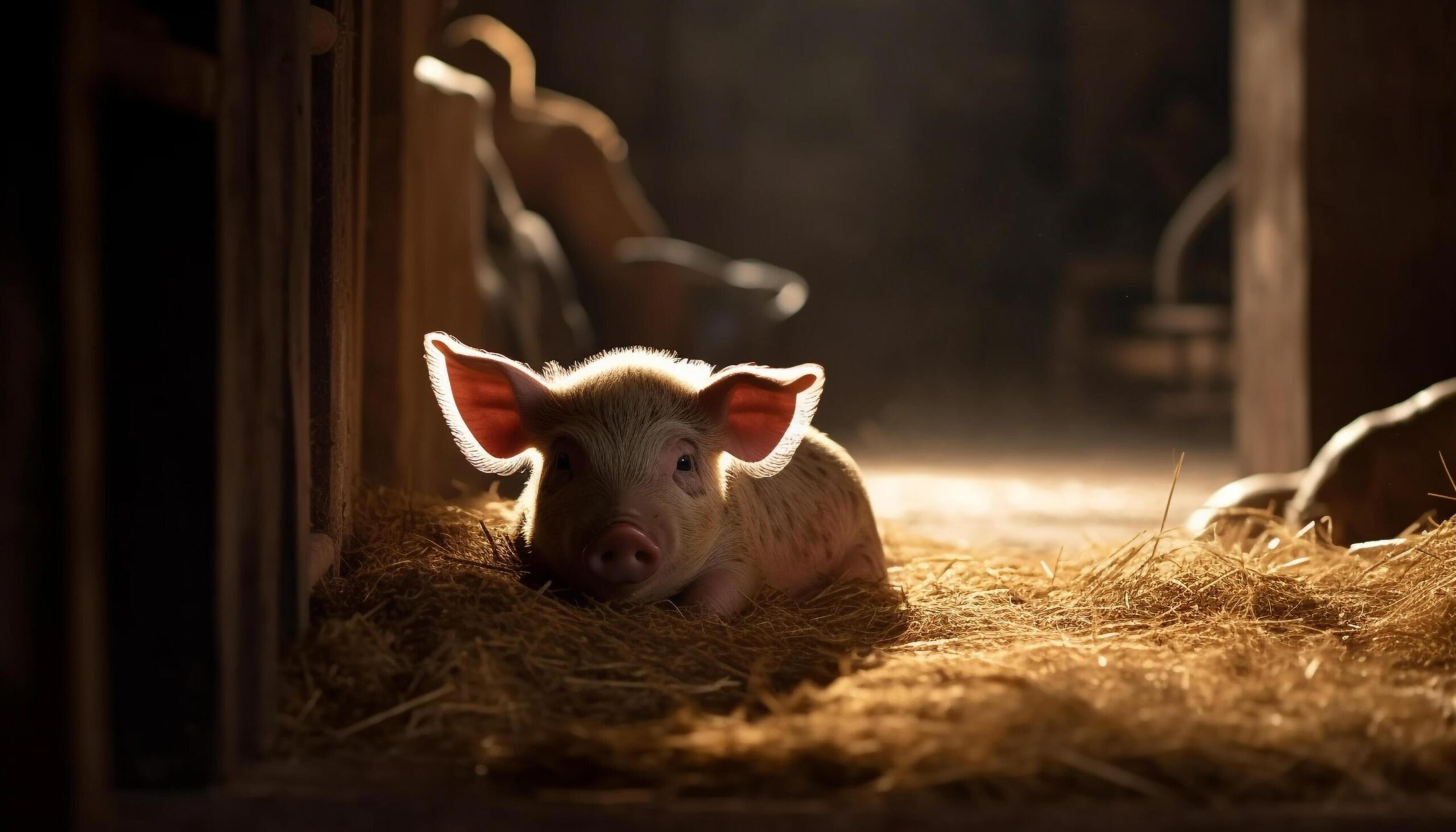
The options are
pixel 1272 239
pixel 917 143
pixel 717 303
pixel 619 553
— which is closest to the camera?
pixel 619 553

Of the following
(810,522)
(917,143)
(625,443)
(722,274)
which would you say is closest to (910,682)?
(625,443)

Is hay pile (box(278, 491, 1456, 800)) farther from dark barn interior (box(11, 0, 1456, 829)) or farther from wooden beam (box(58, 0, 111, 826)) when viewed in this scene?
wooden beam (box(58, 0, 111, 826))

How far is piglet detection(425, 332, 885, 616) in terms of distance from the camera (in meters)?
2.84

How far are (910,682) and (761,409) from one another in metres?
0.93

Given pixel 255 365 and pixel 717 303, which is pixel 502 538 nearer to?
pixel 255 365

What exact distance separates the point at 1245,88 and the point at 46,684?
217 inches

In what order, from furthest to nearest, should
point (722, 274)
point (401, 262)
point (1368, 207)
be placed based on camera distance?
point (722, 274) < point (1368, 207) < point (401, 262)

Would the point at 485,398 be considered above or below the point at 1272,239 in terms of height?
Result: below

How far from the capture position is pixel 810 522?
3.49 meters

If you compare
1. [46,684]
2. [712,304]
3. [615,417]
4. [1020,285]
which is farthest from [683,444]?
[1020,285]

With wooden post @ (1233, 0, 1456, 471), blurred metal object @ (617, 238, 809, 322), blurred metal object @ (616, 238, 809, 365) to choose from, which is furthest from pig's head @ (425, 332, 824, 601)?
blurred metal object @ (617, 238, 809, 322)

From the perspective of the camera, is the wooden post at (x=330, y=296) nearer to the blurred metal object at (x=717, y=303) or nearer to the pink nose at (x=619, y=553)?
the pink nose at (x=619, y=553)

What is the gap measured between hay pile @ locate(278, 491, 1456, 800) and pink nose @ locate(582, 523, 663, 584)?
0.11m

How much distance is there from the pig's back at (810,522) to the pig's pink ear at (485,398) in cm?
54
